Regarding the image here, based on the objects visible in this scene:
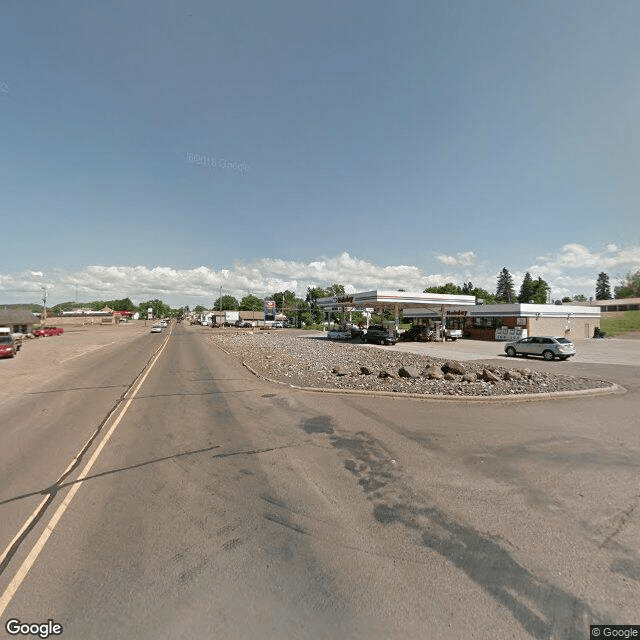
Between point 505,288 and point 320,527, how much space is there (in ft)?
511

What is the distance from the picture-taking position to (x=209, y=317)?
111 meters

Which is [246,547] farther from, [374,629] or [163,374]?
[163,374]

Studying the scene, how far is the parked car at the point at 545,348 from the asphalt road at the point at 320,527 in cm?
1677

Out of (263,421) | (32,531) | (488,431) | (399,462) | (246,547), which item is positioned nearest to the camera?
(246,547)

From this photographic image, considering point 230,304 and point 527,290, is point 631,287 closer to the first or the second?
point 527,290

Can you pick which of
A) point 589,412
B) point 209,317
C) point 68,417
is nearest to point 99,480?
point 68,417

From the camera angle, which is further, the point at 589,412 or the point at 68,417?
the point at 589,412

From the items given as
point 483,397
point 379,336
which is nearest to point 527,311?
point 379,336

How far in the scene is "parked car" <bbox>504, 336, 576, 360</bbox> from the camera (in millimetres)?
22812

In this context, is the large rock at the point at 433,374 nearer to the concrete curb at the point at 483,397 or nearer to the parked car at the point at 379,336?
the concrete curb at the point at 483,397

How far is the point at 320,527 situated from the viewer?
166 inches

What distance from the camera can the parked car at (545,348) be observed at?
22.8 m

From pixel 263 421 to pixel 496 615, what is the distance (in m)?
6.60

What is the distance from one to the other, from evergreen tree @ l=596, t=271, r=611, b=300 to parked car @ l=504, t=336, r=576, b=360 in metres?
171
